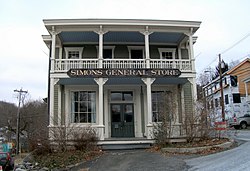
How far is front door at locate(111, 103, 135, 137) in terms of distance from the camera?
1711 centimetres

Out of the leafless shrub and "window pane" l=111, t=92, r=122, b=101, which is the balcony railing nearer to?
"window pane" l=111, t=92, r=122, b=101

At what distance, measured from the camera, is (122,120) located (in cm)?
1734

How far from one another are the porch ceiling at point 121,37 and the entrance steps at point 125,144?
6.76m

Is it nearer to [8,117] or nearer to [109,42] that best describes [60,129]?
[109,42]

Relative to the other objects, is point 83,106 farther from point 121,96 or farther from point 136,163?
point 136,163

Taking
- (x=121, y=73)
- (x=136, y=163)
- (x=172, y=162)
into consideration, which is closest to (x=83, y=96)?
(x=121, y=73)

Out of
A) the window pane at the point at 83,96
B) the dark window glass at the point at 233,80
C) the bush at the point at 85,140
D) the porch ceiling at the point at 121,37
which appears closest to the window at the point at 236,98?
the dark window glass at the point at 233,80

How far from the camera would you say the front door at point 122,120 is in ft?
56.1

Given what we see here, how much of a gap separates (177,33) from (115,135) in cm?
770

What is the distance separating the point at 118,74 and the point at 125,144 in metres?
4.05

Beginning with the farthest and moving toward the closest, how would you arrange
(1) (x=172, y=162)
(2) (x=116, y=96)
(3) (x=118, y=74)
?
(2) (x=116, y=96)
(3) (x=118, y=74)
(1) (x=172, y=162)

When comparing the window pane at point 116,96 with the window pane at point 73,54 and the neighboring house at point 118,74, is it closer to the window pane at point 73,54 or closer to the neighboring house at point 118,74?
the neighboring house at point 118,74

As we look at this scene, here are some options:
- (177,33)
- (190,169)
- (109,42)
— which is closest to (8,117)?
(109,42)

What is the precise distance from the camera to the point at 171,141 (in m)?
14.1
